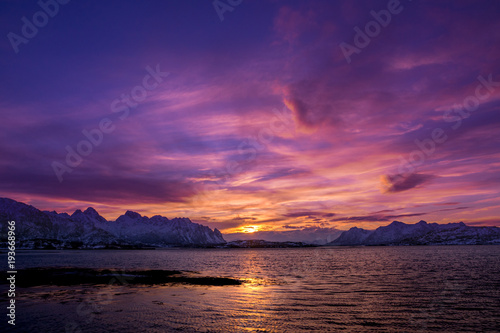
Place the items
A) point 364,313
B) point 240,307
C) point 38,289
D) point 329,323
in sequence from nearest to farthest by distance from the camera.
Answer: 1. point 329,323
2. point 364,313
3. point 240,307
4. point 38,289

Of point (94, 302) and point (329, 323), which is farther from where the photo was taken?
point (94, 302)

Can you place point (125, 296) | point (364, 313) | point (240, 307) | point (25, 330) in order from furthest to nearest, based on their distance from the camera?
point (125, 296) → point (240, 307) → point (364, 313) → point (25, 330)

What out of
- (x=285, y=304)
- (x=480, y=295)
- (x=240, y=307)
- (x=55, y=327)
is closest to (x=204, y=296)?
(x=240, y=307)

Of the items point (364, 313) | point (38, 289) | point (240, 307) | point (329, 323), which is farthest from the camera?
point (38, 289)

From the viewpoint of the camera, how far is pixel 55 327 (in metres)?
26.2

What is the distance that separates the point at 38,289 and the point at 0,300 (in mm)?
11176

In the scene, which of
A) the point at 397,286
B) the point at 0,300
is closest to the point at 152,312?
the point at 0,300

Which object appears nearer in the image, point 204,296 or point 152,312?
point 152,312

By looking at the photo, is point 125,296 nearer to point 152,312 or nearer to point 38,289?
point 152,312

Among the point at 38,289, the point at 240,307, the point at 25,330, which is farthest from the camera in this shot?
the point at 38,289

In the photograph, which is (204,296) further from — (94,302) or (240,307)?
(94,302)

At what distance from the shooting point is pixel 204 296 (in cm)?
4306

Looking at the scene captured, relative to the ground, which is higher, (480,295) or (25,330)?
(25,330)

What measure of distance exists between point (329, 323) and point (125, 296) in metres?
29.5
